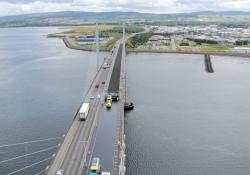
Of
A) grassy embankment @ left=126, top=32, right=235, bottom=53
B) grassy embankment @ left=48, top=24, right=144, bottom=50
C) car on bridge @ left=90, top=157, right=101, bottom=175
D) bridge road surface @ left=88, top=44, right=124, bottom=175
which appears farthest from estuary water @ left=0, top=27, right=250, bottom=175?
grassy embankment @ left=48, top=24, right=144, bottom=50

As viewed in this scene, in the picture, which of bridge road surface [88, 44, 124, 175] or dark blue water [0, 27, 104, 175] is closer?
bridge road surface [88, 44, 124, 175]

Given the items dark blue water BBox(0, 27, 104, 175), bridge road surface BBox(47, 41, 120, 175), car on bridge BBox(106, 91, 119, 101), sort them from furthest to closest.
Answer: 1. car on bridge BBox(106, 91, 119, 101)
2. dark blue water BBox(0, 27, 104, 175)
3. bridge road surface BBox(47, 41, 120, 175)

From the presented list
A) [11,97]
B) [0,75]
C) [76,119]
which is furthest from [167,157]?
[0,75]

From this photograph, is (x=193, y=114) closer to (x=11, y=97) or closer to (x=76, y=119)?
(x=76, y=119)

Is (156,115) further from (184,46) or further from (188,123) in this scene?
(184,46)

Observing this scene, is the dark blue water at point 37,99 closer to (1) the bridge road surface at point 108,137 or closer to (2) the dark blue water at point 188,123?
(1) the bridge road surface at point 108,137

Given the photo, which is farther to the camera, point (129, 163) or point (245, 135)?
point (245, 135)

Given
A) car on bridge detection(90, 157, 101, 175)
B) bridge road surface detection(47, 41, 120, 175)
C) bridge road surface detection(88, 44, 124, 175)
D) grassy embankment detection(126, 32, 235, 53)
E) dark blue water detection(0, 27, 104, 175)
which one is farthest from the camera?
grassy embankment detection(126, 32, 235, 53)

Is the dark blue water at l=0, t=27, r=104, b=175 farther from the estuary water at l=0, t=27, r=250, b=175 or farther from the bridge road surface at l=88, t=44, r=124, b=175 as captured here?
the bridge road surface at l=88, t=44, r=124, b=175
